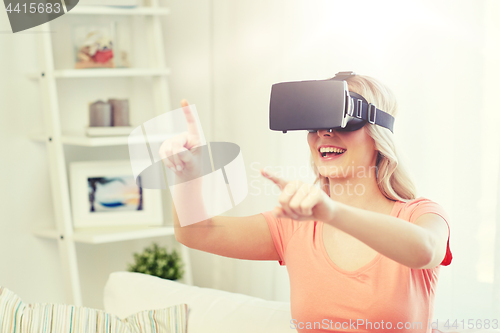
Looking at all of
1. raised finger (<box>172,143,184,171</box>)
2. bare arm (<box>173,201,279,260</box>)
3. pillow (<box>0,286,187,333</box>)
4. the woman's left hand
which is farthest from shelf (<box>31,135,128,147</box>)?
the woman's left hand

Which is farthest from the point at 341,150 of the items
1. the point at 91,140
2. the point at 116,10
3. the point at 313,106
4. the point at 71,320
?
the point at 116,10

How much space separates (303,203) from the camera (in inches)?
19.0

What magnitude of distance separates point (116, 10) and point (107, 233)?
27.6 inches

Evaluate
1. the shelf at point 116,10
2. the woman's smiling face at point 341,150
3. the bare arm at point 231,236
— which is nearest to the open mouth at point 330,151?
the woman's smiling face at point 341,150

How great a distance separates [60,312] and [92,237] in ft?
1.61

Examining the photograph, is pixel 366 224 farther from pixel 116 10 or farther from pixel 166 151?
pixel 116 10

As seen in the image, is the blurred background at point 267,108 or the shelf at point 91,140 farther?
the shelf at point 91,140

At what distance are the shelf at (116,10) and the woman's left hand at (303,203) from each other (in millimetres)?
1218

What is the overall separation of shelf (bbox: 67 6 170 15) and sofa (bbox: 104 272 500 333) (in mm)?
812

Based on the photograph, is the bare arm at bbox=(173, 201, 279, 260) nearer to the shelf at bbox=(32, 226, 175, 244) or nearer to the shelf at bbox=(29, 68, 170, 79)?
the shelf at bbox=(32, 226, 175, 244)

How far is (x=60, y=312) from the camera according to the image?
39.1 inches

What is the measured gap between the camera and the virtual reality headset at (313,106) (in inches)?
26.1

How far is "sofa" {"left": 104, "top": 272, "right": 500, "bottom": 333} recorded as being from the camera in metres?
1.01

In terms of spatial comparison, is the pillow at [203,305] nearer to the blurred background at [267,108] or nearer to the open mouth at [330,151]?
the blurred background at [267,108]
